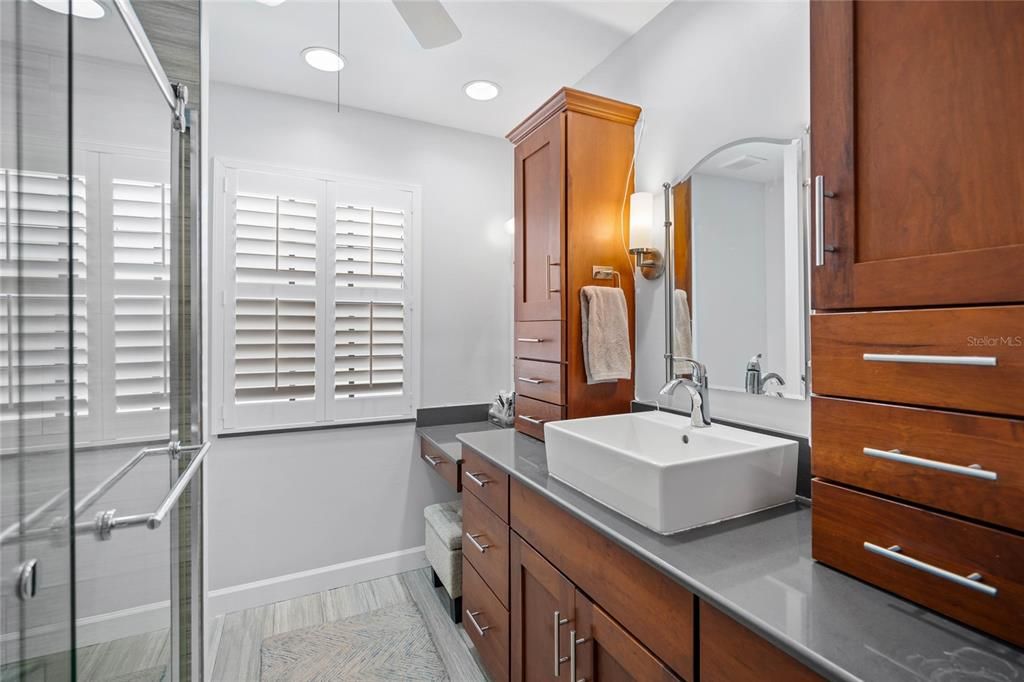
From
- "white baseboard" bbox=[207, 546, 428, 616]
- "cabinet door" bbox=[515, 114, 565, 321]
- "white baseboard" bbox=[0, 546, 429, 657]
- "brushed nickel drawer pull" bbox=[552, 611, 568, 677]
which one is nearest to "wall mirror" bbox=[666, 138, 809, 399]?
"cabinet door" bbox=[515, 114, 565, 321]

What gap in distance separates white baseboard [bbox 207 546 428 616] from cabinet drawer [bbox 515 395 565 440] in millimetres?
1158

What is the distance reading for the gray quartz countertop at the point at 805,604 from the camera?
0.63 m

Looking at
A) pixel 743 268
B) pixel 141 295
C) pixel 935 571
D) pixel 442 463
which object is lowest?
pixel 442 463

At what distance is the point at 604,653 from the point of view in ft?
3.66

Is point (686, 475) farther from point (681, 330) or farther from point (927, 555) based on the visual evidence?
point (681, 330)

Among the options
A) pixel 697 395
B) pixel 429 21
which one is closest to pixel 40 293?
pixel 429 21

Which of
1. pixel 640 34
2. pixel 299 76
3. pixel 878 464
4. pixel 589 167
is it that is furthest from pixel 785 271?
pixel 299 76

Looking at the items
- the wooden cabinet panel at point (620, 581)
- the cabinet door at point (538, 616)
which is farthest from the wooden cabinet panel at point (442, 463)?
the wooden cabinet panel at point (620, 581)

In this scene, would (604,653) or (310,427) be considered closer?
(604,653)

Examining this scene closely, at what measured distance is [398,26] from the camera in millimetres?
1907

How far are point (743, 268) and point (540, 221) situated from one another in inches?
33.1

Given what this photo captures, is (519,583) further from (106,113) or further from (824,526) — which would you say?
(106,113)

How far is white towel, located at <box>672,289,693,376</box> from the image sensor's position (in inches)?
67.5

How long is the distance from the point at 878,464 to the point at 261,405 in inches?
95.2
